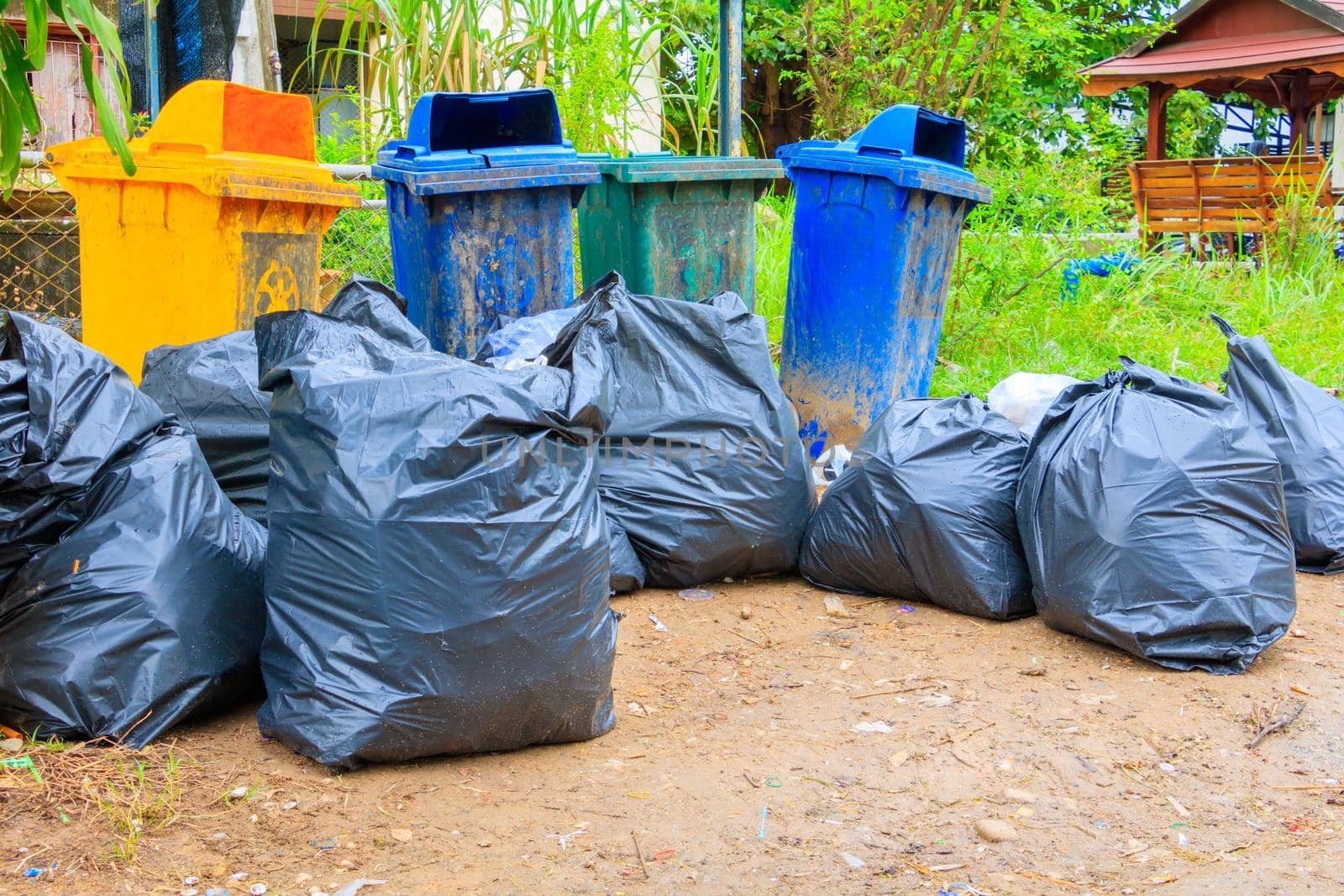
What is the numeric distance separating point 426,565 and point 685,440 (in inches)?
45.6

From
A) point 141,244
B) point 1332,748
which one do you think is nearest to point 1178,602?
point 1332,748

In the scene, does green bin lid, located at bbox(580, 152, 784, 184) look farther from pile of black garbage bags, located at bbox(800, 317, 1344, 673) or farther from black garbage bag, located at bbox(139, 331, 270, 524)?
black garbage bag, located at bbox(139, 331, 270, 524)

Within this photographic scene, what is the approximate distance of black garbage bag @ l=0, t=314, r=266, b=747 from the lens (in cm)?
209

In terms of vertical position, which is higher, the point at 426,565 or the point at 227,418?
the point at 227,418

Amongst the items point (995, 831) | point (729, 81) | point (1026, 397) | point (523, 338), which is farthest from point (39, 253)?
point (995, 831)

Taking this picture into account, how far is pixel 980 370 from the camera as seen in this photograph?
5.11m

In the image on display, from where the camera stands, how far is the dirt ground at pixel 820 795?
1858 mm

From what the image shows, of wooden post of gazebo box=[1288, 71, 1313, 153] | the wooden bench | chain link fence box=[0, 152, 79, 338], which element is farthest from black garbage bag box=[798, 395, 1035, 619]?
wooden post of gazebo box=[1288, 71, 1313, 153]

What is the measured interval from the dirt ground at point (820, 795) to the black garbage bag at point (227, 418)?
0.67 m

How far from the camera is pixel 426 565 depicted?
2.03 m

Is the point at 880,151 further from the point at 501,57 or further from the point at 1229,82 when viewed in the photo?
the point at 1229,82

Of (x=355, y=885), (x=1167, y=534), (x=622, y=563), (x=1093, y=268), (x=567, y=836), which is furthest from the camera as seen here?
(x=1093, y=268)

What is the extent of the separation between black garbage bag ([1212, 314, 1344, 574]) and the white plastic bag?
0.51 m

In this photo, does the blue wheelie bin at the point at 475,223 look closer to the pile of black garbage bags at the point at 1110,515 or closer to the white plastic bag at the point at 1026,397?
the pile of black garbage bags at the point at 1110,515
